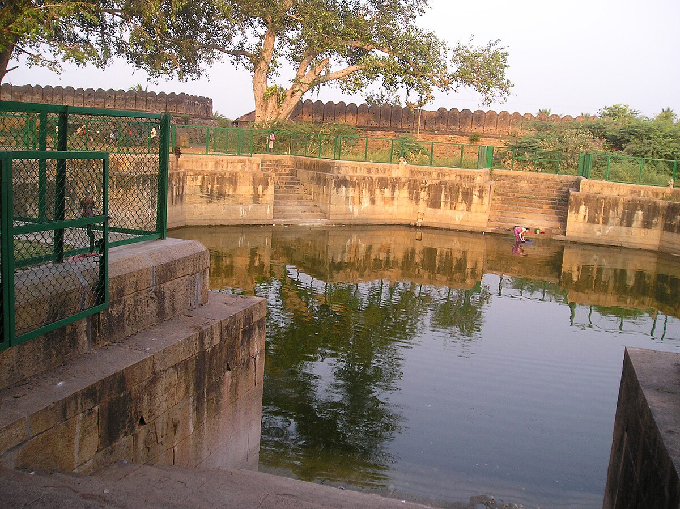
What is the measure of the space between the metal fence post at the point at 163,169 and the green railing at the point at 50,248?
643 mm

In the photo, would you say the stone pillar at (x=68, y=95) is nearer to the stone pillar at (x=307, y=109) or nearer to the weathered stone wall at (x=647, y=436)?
the stone pillar at (x=307, y=109)

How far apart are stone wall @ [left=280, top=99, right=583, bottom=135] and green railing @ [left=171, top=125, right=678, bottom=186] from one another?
21.7 feet

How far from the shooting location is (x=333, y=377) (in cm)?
970

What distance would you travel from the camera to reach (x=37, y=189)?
5547 millimetres

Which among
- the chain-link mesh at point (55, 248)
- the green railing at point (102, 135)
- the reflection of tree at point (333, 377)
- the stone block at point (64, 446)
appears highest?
the green railing at point (102, 135)

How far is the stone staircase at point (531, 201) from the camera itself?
24156 millimetres

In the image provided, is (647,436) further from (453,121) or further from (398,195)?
(453,121)

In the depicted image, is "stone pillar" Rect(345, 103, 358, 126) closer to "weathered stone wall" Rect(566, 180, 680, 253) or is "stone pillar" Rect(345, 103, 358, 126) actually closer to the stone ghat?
"weathered stone wall" Rect(566, 180, 680, 253)

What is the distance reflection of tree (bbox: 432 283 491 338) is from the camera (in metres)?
12.8

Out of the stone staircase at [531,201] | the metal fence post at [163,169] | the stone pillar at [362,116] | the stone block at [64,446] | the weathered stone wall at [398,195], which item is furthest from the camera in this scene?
the stone pillar at [362,116]

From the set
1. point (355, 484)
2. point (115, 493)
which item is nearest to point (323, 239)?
point (355, 484)

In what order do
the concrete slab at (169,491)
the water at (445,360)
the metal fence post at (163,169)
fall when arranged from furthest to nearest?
the water at (445,360) < the metal fence post at (163,169) < the concrete slab at (169,491)

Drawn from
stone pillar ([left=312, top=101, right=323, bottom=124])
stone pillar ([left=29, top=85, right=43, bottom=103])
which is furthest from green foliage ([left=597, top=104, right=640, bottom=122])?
stone pillar ([left=29, top=85, right=43, bottom=103])

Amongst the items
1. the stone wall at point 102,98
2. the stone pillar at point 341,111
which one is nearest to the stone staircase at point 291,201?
the stone pillar at point 341,111
